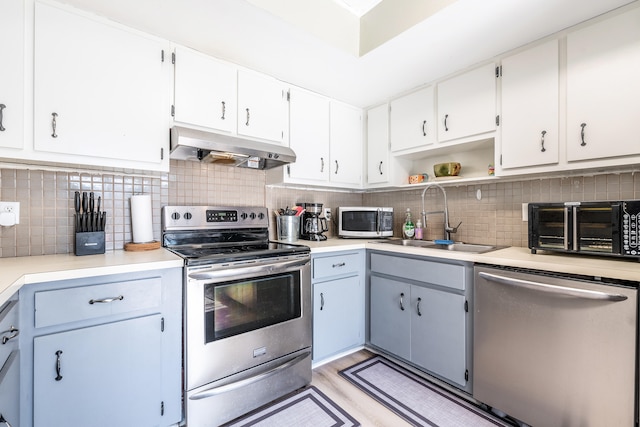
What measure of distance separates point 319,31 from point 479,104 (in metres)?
1.18

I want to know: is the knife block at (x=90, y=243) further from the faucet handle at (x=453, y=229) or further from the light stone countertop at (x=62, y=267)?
the faucet handle at (x=453, y=229)

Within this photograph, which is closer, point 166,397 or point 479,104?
point 166,397

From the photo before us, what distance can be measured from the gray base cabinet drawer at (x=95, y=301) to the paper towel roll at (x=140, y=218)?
58 centimetres

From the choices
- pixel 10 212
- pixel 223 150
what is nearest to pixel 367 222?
pixel 223 150

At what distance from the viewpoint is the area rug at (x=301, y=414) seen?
1.53 metres

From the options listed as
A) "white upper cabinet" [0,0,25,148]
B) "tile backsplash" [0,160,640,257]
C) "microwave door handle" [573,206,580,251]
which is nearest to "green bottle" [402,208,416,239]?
"tile backsplash" [0,160,640,257]

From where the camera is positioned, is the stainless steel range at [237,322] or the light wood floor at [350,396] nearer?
the stainless steel range at [237,322]

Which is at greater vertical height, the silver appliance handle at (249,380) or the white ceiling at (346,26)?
the white ceiling at (346,26)

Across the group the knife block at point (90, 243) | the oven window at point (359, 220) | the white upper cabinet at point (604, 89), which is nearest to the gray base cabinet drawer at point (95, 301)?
the knife block at point (90, 243)

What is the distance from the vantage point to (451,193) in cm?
240

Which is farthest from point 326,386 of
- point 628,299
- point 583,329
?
point 628,299

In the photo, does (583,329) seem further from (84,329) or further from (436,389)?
(84,329)

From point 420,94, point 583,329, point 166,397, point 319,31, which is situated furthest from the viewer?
point 420,94

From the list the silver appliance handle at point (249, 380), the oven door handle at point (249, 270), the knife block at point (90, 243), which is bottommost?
the silver appliance handle at point (249, 380)
